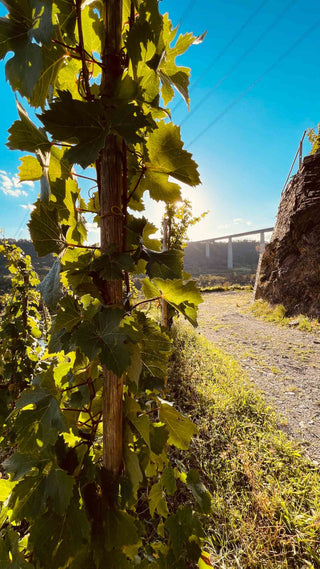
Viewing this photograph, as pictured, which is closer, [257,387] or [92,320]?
[92,320]

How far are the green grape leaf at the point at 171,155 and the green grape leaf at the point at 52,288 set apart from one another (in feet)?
1.44

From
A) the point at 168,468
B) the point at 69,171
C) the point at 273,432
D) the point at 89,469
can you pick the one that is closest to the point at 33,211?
the point at 69,171

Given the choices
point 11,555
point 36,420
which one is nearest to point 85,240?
point 36,420

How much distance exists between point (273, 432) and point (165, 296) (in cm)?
329

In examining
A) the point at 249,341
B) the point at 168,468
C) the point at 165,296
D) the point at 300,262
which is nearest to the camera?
the point at 165,296

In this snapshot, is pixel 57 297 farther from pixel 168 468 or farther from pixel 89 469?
pixel 168 468

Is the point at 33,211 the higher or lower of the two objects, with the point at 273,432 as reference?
higher

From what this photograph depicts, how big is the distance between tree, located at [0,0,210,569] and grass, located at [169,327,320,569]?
171 centimetres

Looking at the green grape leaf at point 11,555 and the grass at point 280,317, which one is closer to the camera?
the green grape leaf at point 11,555

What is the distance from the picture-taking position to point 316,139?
394 inches

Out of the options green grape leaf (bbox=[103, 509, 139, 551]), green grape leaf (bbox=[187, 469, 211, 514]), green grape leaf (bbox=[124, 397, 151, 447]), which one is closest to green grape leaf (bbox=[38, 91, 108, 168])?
green grape leaf (bbox=[124, 397, 151, 447])

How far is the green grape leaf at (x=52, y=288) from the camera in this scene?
677 millimetres

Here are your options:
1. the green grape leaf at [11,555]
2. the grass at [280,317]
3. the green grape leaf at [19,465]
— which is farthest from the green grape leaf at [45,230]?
the grass at [280,317]

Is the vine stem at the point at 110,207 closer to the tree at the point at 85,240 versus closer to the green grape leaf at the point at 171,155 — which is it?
the tree at the point at 85,240
